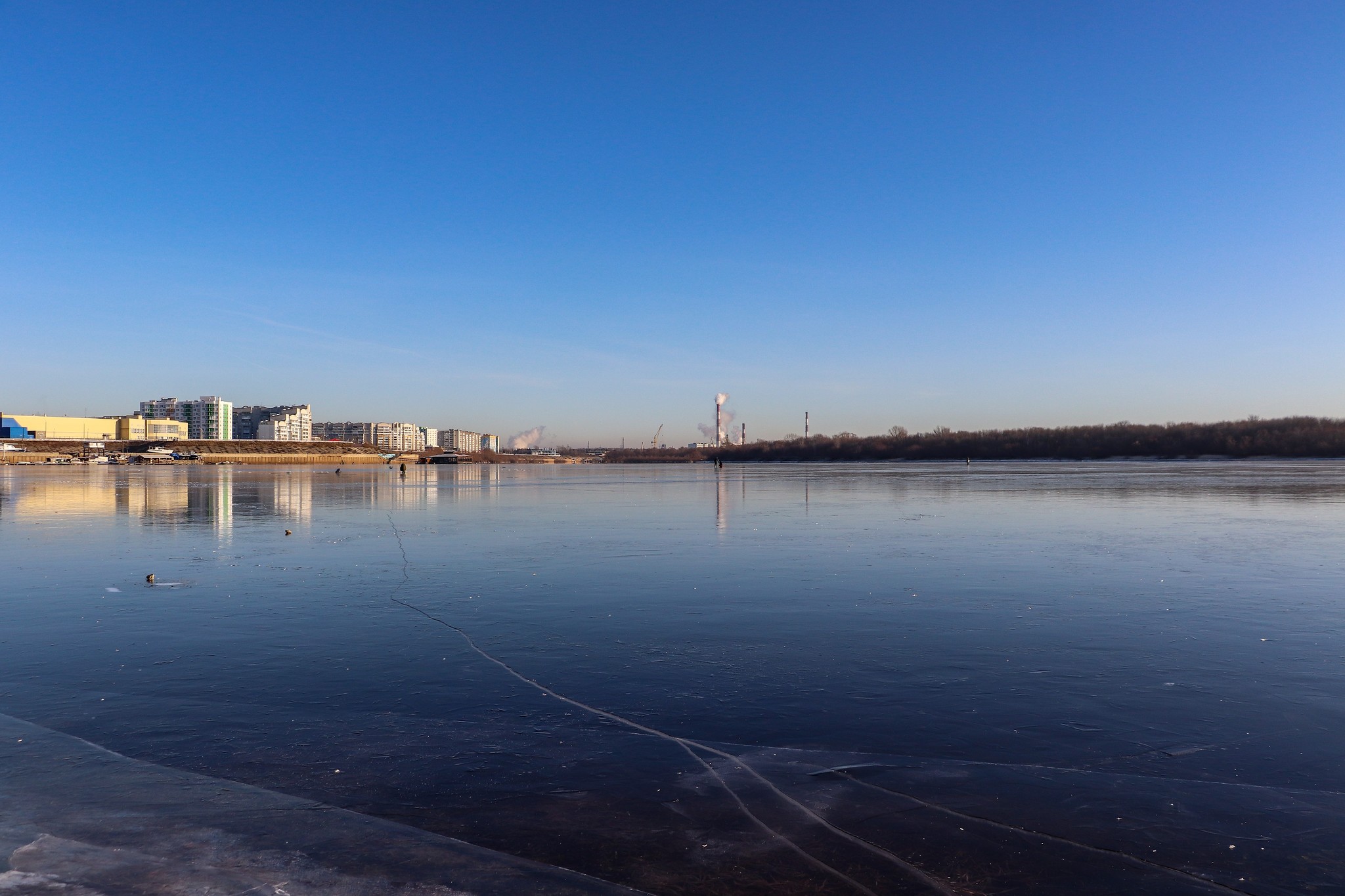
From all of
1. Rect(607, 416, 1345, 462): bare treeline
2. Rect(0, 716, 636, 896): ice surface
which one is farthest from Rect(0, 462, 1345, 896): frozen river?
Rect(607, 416, 1345, 462): bare treeline

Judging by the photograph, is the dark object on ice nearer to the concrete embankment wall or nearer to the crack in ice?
the crack in ice

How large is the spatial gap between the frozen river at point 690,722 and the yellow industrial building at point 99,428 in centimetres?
15342

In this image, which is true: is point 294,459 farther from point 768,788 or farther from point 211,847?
point 768,788

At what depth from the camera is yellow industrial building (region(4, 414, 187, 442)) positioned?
135875mm

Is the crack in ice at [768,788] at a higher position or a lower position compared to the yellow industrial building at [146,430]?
lower

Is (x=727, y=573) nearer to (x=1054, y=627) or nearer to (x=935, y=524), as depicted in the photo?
(x=1054, y=627)

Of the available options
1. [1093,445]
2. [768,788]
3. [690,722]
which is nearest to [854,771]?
[768,788]

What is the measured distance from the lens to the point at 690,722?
5.55m

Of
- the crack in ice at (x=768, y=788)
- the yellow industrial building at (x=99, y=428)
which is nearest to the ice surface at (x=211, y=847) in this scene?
the crack in ice at (x=768, y=788)

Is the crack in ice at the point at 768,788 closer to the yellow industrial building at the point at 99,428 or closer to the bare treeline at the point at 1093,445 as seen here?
the bare treeline at the point at 1093,445

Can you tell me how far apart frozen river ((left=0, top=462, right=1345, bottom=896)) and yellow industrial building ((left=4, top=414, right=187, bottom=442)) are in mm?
153424

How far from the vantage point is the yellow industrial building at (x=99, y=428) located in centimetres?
13588

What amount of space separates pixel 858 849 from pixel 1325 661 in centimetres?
547

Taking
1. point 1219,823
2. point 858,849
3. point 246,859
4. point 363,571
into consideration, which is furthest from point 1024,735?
point 363,571
